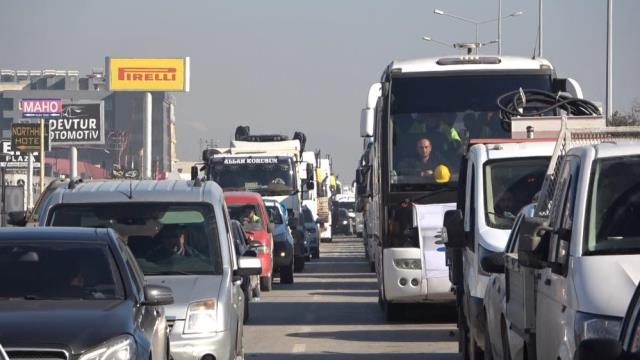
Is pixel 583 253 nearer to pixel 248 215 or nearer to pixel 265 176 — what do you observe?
pixel 248 215

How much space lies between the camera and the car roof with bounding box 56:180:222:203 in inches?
514

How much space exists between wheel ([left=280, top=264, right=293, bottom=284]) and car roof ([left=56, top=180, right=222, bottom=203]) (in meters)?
17.1

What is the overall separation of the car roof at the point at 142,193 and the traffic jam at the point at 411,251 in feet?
0.06

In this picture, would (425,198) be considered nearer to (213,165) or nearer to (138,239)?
(138,239)

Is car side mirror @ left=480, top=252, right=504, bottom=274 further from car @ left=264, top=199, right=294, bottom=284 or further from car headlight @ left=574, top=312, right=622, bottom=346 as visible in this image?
car @ left=264, top=199, right=294, bottom=284

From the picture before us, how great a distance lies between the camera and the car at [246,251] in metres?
15.8

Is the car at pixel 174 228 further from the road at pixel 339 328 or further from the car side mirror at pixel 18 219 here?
the car side mirror at pixel 18 219

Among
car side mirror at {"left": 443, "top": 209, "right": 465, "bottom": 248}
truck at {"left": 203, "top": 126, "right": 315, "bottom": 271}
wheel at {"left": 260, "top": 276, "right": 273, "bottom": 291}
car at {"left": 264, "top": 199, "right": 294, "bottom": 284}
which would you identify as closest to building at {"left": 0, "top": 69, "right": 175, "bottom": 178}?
truck at {"left": 203, "top": 126, "right": 315, "bottom": 271}

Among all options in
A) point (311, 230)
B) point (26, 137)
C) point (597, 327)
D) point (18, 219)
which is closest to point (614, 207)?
point (597, 327)

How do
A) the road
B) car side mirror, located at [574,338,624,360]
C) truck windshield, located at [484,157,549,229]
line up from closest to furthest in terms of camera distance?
car side mirror, located at [574,338,624,360], truck windshield, located at [484,157,549,229], the road

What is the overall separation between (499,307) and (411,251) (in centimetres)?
796

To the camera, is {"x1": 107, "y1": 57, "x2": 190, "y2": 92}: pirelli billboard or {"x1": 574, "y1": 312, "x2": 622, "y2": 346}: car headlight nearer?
{"x1": 574, "y1": 312, "x2": 622, "y2": 346}: car headlight

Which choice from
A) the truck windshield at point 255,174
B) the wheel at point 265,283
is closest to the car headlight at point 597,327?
the wheel at point 265,283

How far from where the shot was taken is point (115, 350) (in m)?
8.85
